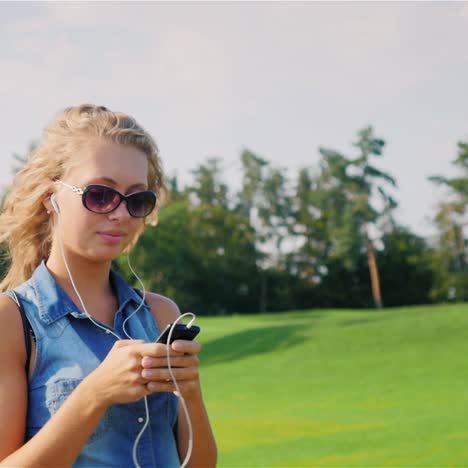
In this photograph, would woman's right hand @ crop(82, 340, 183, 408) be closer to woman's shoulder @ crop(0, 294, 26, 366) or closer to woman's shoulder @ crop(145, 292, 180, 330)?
woman's shoulder @ crop(0, 294, 26, 366)

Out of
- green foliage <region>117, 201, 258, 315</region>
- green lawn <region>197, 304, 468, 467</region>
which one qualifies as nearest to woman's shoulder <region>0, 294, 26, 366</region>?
green lawn <region>197, 304, 468, 467</region>

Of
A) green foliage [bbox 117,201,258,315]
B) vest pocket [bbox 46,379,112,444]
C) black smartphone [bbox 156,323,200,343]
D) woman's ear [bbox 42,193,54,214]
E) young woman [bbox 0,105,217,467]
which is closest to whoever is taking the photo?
black smartphone [bbox 156,323,200,343]

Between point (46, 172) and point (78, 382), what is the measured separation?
0.69 metres

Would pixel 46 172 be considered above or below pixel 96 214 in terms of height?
above

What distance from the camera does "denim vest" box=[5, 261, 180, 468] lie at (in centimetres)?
221

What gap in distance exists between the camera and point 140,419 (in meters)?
2.27

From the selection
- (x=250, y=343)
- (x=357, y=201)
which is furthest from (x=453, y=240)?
(x=250, y=343)

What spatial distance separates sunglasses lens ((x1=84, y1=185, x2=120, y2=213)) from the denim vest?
0.25 metres

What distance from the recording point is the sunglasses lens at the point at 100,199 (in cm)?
237

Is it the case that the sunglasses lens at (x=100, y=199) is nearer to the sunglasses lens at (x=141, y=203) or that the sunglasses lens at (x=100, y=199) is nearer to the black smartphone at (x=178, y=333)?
the sunglasses lens at (x=141, y=203)

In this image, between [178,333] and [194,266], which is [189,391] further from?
[194,266]

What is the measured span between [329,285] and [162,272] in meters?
12.0

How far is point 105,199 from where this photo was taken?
94.0 inches

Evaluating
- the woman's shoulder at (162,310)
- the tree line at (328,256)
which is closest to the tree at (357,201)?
the tree line at (328,256)
